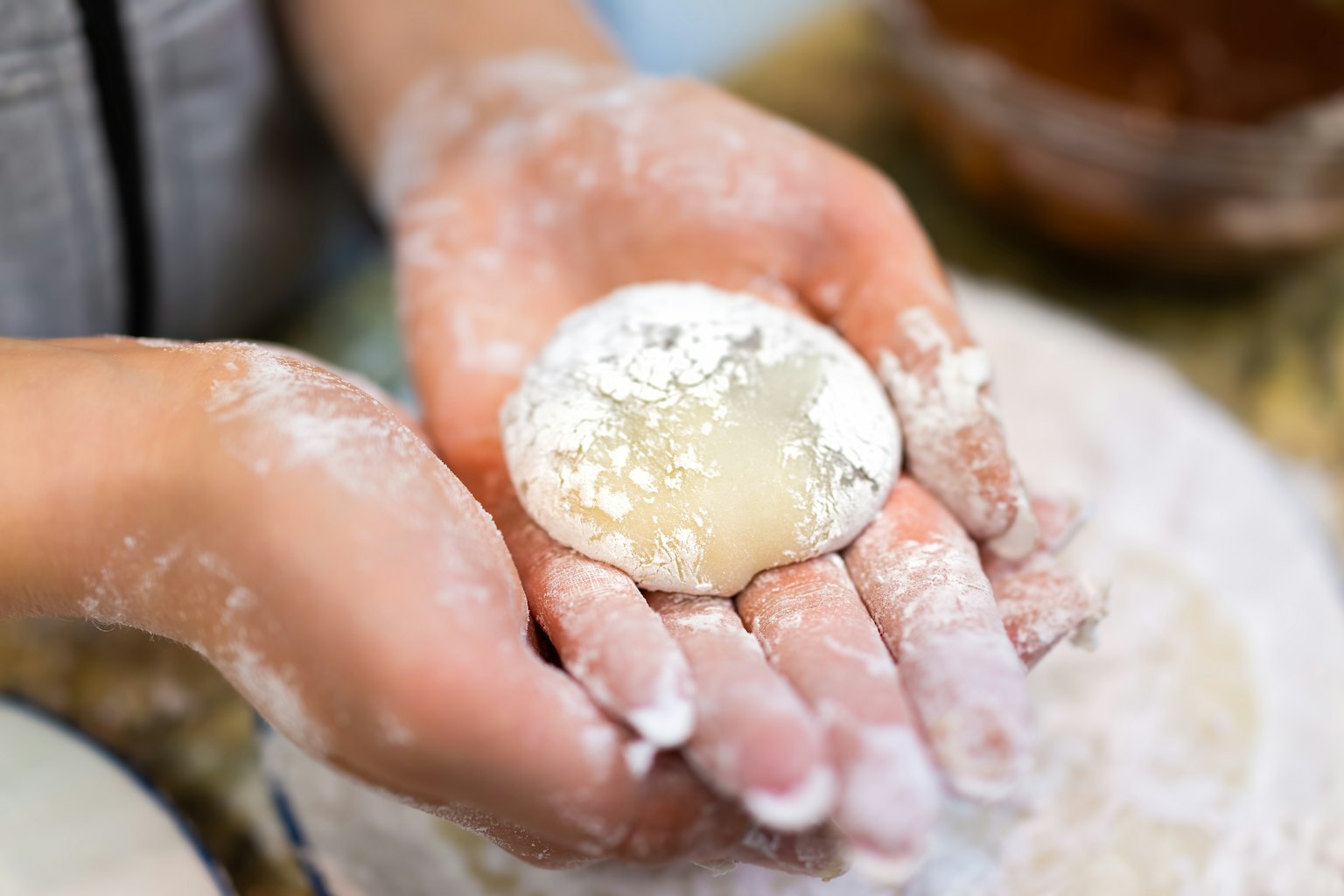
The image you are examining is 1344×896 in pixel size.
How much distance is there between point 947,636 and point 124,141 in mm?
827

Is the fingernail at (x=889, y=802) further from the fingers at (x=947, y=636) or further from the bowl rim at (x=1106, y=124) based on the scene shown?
the bowl rim at (x=1106, y=124)

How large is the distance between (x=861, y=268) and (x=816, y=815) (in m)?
0.43

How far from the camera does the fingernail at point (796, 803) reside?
0.44m

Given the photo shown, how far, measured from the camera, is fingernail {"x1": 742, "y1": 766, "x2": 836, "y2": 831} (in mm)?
435

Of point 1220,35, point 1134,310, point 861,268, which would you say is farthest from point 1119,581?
point 1220,35

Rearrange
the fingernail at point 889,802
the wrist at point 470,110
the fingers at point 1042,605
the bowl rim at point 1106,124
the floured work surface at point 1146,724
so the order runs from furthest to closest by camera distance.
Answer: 1. the bowl rim at point 1106,124
2. the wrist at point 470,110
3. the floured work surface at point 1146,724
4. the fingers at point 1042,605
5. the fingernail at point 889,802

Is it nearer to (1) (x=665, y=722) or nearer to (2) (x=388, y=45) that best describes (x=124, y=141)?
(2) (x=388, y=45)

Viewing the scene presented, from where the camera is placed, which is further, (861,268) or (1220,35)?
(1220,35)

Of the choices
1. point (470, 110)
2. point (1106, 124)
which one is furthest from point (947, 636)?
point (1106, 124)

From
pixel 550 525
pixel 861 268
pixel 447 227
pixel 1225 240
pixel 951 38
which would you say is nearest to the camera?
pixel 550 525

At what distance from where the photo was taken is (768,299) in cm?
77

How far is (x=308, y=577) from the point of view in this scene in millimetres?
444

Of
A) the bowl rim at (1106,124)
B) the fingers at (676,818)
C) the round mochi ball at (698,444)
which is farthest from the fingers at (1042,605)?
the bowl rim at (1106,124)

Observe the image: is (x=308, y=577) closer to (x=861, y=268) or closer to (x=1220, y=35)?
(x=861, y=268)
